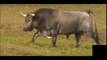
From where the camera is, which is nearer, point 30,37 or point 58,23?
point 58,23

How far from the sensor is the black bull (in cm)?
1454

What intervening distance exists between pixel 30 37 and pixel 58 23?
4.54 meters

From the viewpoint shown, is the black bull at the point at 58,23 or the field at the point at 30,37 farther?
the black bull at the point at 58,23

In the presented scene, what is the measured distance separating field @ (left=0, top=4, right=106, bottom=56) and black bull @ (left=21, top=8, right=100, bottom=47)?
592 millimetres

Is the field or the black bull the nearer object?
the field

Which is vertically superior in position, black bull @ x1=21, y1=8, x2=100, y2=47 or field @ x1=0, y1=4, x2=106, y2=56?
black bull @ x1=21, y1=8, x2=100, y2=47

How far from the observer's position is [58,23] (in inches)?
572

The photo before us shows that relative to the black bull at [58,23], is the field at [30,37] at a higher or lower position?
lower

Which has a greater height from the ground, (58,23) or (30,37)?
(58,23)

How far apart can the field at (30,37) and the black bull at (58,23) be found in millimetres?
592

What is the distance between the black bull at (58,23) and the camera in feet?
47.7

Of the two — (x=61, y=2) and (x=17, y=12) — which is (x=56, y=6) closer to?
(x=61, y=2)

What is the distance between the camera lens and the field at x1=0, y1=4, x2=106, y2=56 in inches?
489

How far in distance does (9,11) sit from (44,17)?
11163mm
